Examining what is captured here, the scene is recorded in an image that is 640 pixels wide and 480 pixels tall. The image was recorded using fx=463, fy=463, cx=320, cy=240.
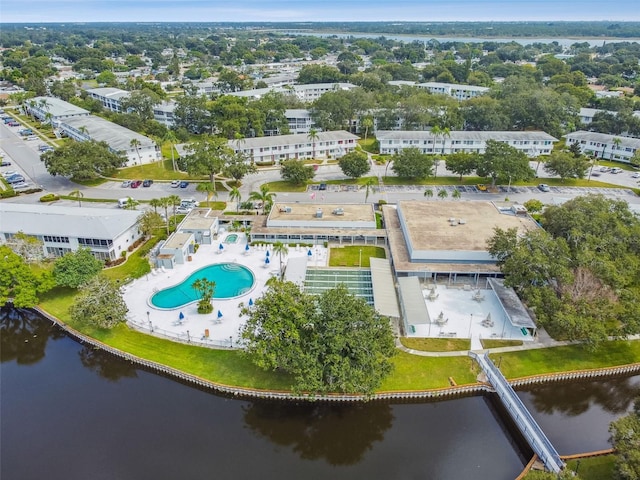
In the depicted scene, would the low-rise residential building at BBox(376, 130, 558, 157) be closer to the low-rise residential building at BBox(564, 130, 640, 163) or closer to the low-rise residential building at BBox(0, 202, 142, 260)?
the low-rise residential building at BBox(564, 130, 640, 163)

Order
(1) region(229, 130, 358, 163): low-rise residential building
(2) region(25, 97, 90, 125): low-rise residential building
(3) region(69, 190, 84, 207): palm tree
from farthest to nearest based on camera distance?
1. (2) region(25, 97, 90, 125): low-rise residential building
2. (1) region(229, 130, 358, 163): low-rise residential building
3. (3) region(69, 190, 84, 207): palm tree

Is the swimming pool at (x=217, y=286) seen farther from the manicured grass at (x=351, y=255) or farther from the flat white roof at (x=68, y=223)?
the flat white roof at (x=68, y=223)

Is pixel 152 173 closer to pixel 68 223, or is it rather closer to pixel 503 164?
pixel 68 223

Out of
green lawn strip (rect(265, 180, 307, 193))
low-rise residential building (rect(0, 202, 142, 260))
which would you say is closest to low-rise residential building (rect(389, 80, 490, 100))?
green lawn strip (rect(265, 180, 307, 193))

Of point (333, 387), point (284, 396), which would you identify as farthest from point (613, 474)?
point (284, 396)

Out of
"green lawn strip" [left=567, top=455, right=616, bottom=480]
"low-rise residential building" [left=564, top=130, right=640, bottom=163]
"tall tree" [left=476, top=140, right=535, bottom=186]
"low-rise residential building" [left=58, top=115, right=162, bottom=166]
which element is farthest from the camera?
"low-rise residential building" [left=564, top=130, right=640, bottom=163]

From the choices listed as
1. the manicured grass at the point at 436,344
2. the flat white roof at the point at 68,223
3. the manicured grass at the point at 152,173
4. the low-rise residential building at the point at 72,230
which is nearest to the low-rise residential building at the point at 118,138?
the manicured grass at the point at 152,173

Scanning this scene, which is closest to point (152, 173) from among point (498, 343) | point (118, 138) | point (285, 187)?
point (118, 138)
